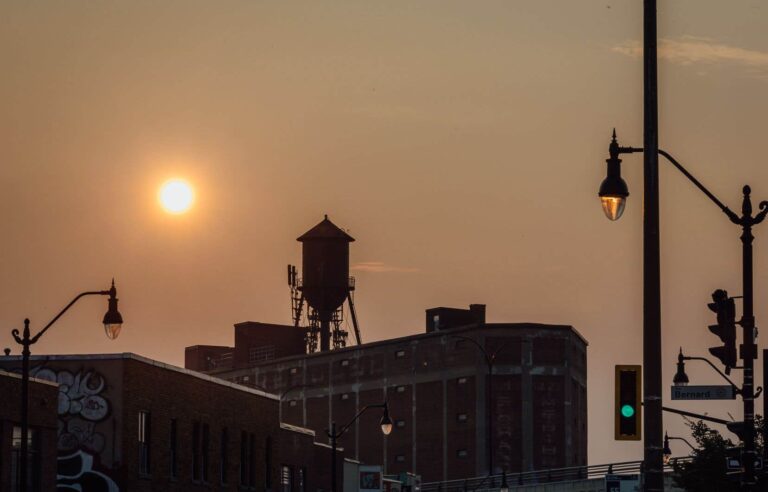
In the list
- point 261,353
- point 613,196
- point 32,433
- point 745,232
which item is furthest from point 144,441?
point 261,353

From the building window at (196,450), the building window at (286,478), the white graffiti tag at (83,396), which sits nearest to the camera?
the white graffiti tag at (83,396)

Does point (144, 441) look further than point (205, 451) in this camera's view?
No

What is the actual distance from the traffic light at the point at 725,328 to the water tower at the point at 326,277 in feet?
453

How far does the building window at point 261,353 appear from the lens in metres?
182

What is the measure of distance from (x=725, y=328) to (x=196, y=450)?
42204mm

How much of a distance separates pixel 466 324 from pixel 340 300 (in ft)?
44.7

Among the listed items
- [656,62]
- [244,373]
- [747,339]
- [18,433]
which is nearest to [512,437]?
[244,373]

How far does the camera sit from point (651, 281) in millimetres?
22125

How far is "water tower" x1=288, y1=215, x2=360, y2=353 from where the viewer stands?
170m

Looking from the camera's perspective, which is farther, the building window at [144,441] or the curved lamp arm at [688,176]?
the building window at [144,441]

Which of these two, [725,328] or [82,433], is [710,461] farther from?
[725,328]

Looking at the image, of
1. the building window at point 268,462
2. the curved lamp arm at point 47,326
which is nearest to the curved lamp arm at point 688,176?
the curved lamp arm at point 47,326

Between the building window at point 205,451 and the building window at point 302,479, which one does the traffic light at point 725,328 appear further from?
the building window at point 302,479

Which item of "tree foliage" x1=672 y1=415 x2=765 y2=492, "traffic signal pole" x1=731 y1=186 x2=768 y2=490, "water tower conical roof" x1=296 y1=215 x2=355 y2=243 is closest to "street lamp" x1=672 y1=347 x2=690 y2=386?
"tree foliage" x1=672 y1=415 x2=765 y2=492
